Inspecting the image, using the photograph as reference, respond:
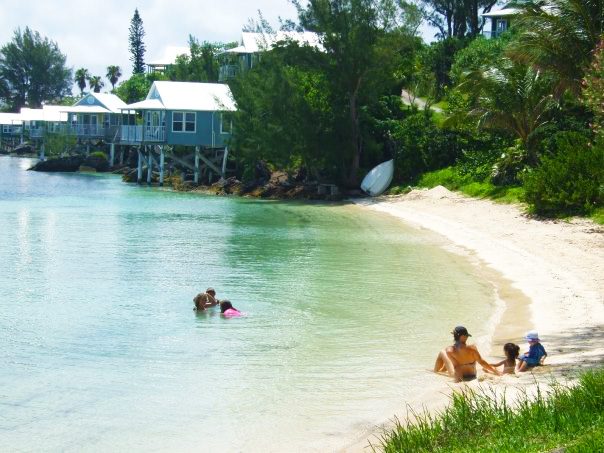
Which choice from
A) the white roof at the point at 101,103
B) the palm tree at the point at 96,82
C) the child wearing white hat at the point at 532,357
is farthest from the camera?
the palm tree at the point at 96,82

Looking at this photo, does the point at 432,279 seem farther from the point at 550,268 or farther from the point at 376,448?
the point at 376,448

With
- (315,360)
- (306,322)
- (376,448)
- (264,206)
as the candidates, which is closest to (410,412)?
(376,448)

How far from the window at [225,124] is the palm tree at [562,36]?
29.2m

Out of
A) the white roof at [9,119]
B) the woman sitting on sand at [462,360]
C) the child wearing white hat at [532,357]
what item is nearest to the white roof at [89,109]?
the white roof at [9,119]

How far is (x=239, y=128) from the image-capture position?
52500 millimetres

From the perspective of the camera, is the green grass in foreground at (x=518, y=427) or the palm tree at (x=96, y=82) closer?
the green grass in foreground at (x=518, y=427)

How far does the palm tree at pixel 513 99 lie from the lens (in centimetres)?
3572

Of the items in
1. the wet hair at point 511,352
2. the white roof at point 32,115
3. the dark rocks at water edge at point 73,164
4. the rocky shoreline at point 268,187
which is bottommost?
the dark rocks at water edge at point 73,164

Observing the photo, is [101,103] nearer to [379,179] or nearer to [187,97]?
[187,97]

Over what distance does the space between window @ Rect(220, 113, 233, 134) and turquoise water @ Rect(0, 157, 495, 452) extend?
20.3m

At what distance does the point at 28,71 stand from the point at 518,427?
500 feet

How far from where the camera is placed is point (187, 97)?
61.5 m

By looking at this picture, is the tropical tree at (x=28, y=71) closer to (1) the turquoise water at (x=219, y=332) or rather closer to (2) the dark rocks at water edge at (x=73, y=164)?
(2) the dark rocks at water edge at (x=73, y=164)

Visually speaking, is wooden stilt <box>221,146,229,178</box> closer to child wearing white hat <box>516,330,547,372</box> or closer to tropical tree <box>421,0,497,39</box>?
tropical tree <box>421,0,497,39</box>
